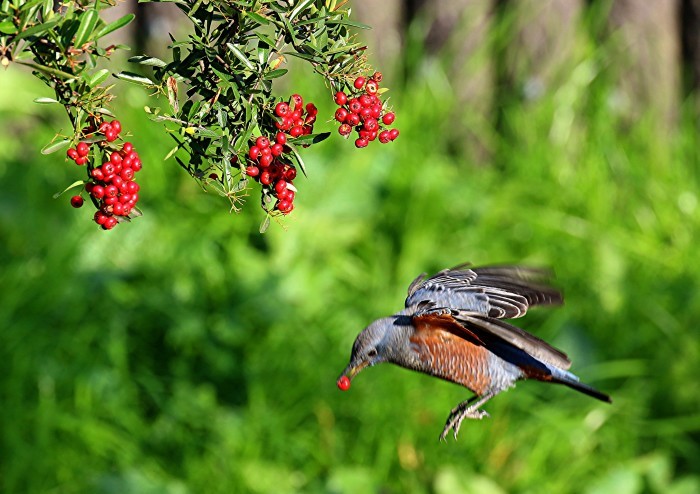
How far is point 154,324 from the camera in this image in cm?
360

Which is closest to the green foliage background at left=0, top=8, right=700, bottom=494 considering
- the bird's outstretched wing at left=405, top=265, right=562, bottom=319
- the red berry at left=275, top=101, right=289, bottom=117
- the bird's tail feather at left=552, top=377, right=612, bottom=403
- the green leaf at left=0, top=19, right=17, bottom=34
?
the bird's outstretched wing at left=405, top=265, right=562, bottom=319

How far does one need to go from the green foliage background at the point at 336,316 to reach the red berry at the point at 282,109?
6.80ft

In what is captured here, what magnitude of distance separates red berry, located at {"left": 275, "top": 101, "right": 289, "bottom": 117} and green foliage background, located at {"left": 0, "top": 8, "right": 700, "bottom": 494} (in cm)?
207

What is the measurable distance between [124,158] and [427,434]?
91.6 inches

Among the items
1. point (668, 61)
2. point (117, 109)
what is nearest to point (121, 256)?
point (117, 109)

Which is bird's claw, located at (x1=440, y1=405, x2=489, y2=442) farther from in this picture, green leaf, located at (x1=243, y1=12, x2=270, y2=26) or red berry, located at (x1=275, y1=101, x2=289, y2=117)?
green leaf, located at (x1=243, y1=12, x2=270, y2=26)

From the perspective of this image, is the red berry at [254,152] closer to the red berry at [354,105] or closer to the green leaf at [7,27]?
the red berry at [354,105]

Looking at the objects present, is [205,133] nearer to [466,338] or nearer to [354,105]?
[354,105]

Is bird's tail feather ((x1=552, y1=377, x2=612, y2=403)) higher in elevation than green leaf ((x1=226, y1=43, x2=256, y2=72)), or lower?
lower

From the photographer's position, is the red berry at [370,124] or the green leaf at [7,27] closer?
the green leaf at [7,27]

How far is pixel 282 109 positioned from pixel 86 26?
0.23m

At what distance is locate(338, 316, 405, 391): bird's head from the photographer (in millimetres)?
1396

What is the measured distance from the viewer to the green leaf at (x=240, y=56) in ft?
3.69

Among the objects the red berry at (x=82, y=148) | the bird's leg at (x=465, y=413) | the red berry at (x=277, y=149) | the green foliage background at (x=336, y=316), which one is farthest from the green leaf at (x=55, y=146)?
the green foliage background at (x=336, y=316)
